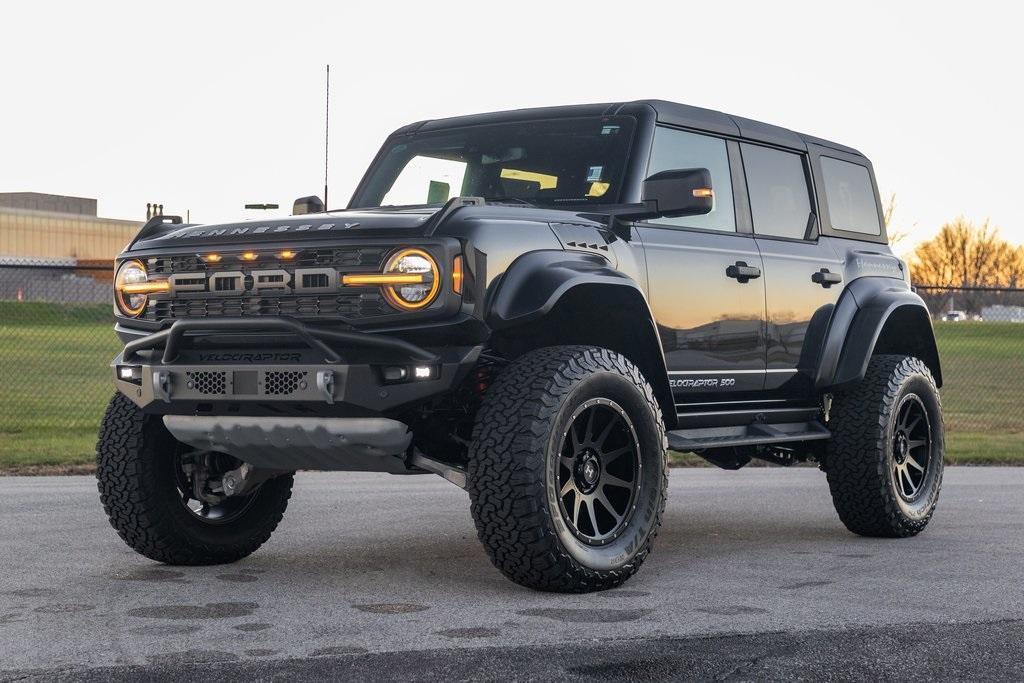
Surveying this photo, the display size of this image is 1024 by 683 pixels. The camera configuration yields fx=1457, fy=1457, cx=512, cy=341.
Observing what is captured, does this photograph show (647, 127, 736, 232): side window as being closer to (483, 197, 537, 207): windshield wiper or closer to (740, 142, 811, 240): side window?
(740, 142, 811, 240): side window

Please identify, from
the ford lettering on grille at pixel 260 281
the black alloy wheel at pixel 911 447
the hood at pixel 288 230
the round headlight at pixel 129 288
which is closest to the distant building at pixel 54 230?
the black alloy wheel at pixel 911 447

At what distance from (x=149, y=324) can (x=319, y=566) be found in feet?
4.82

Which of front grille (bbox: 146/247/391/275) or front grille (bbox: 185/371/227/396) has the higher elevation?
front grille (bbox: 146/247/391/275)

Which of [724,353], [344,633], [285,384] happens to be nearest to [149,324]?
[285,384]

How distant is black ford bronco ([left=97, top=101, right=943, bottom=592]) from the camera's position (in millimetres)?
6031

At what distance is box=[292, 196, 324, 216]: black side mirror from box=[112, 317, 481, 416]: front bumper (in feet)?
6.18

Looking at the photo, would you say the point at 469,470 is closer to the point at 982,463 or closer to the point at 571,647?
the point at 571,647

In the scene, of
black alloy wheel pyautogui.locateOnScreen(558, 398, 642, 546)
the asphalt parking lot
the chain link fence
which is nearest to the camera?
the asphalt parking lot

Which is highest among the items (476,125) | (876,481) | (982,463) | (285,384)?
(476,125)

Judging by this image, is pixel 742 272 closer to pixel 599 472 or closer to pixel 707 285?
pixel 707 285

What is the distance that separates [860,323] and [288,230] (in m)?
3.89

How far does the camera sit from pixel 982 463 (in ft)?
48.3

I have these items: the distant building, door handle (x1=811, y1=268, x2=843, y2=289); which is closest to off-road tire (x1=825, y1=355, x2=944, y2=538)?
door handle (x1=811, y1=268, x2=843, y2=289)

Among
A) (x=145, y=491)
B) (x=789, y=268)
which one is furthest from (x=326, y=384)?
(x=789, y=268)
